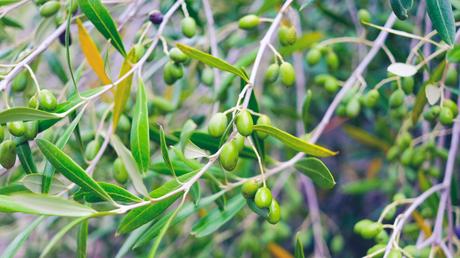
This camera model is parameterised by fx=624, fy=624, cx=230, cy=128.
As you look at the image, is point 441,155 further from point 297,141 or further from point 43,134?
point 43,134

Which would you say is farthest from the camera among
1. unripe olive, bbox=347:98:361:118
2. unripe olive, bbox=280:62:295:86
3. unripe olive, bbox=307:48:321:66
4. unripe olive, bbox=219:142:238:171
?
unripe olive, bbox=307:48:321:66

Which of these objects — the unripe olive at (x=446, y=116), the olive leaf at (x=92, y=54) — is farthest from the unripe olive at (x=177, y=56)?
the unripe olive at (x=446, y=116)

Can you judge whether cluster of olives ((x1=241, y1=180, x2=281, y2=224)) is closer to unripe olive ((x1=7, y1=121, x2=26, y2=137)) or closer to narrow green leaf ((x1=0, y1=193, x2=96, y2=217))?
narrow green leaf ((x1=0, y1=193, x2=96, y2=217))

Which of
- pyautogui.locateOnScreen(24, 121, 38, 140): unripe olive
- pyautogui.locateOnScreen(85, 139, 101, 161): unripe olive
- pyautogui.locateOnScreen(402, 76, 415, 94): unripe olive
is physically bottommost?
pyautogui.locateOnScreen(402, 76, 415, 94): unripe olive

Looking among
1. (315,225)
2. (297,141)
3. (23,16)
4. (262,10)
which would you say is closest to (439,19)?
(297,141)

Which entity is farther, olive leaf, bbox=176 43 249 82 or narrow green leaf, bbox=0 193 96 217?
olive leaf, bbox=176 43 249 82

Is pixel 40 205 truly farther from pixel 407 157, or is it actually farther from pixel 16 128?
pixel 407 157

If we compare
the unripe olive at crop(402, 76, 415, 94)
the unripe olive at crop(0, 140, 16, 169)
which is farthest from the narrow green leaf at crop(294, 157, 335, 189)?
the unripe olive at crop(0, 140, 16, 169)
